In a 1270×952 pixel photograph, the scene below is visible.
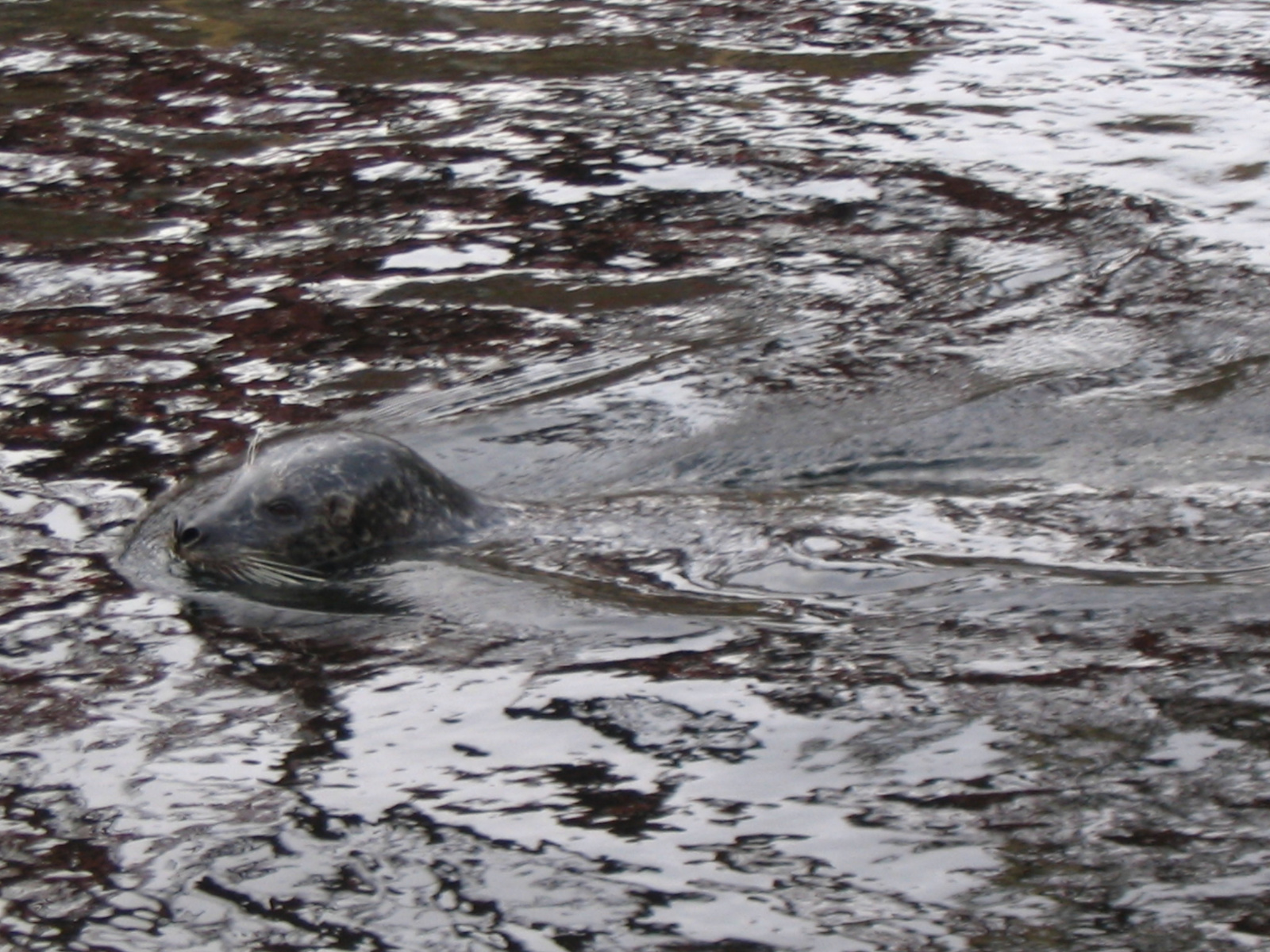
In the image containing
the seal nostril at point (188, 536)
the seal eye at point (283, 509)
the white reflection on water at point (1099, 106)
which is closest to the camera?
the seal nostril at point (188, 536)

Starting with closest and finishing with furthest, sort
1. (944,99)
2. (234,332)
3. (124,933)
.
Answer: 1. (124,933)
2. (234,332)
3. (944,99)

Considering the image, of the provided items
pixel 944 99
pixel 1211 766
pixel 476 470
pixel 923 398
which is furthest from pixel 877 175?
pixel 1211 766

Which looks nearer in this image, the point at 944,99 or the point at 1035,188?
the point at 1035,188

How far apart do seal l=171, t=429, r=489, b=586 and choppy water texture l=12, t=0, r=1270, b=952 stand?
0.50 feet

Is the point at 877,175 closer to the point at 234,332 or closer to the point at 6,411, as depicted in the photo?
the point at 234,332

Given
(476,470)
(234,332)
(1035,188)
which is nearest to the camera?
(476,470)

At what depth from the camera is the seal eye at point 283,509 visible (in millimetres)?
5738

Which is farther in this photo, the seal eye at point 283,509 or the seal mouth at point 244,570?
the seal eye at point 283,509

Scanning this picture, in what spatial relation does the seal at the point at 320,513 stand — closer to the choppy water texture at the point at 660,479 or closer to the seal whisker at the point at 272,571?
the seal whisker at the point at 272,571

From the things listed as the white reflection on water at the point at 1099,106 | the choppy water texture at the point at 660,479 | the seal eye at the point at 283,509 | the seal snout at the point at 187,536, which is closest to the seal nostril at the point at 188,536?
the seal snout at the point at 187,536

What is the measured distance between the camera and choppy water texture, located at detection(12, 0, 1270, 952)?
3.91 m

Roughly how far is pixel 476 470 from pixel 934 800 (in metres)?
2.72

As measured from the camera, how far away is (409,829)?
4055 millimetres

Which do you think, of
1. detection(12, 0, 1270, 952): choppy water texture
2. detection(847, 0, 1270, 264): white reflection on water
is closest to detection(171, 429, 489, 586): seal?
detection(12, 0, 1270, 952): choppy water texture
